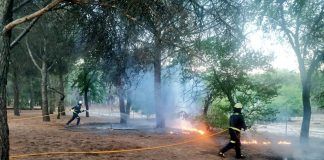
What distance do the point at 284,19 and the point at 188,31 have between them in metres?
9.34

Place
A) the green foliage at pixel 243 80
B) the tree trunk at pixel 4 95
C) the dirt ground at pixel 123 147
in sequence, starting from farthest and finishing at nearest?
1. the green foliage at pixel 243 80
2. the dirt ground at pixel 123 147
3. the tree trunk at pixel 4 95

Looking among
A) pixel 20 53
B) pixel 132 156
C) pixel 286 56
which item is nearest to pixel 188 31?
pixel 132 156

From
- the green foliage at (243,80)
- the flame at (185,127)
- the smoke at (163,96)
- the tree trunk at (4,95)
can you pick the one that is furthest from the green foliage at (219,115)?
the tree trunk at (4,95)

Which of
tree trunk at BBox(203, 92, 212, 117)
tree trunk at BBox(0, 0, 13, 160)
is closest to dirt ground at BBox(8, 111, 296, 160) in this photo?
tree trunk at BBox(0, 0, 13, 160)

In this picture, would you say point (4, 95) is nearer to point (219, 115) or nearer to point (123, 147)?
point (123, 147)

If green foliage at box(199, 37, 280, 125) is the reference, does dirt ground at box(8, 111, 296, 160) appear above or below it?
below

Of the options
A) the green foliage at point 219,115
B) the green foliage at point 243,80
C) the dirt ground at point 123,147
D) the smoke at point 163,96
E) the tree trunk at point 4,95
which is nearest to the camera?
the tree trunk at point 4,95

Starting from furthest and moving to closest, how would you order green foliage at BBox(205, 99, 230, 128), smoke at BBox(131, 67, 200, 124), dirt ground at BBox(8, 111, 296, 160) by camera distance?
smoke at BBox(131, 67, 200, 124)
green foliage at BBox(205, 99, 230, 128)
dirt ground at BBox(8, 111, 296, 160)

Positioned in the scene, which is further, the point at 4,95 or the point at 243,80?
the point at 243,80

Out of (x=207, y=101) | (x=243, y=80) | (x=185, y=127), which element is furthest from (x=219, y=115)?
(x=185, y=127)

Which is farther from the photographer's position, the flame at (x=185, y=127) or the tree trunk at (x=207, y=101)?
the flame at (x=185, y=127)

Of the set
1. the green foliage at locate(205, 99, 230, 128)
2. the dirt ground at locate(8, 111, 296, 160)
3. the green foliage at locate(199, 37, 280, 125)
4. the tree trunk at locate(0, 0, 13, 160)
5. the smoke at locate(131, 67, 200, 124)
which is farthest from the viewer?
the smoke at locate(131, 67, 200, 124)

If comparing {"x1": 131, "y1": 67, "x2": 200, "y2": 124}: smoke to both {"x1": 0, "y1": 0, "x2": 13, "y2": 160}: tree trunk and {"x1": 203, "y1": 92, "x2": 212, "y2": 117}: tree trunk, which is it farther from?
{"x1": 0, "y1": 0, "x2": 13, "y2": 160}: tree trunk

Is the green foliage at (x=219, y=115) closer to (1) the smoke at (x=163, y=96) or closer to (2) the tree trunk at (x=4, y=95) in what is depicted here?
(1) the smoke at (x=163, y=96)
